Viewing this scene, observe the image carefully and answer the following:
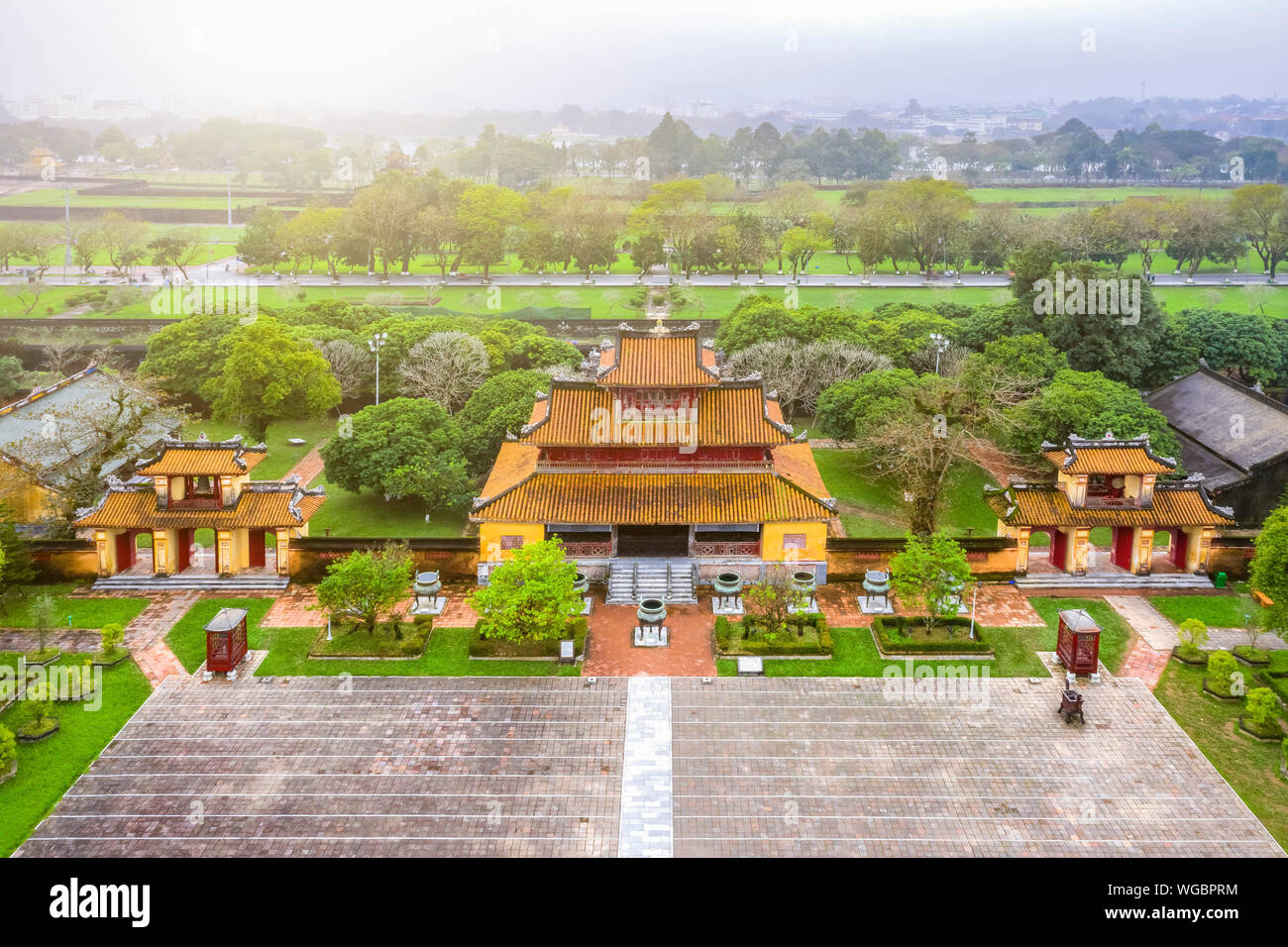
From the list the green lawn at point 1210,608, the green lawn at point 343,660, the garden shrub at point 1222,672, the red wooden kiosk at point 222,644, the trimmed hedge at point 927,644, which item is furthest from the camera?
the green lawn at point 1210,608

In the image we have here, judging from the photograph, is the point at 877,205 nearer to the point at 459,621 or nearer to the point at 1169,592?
the point at 1169,592

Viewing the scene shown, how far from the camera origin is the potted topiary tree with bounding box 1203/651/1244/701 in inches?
1119

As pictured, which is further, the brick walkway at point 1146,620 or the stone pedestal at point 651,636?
the brick walkway at point 1146,620

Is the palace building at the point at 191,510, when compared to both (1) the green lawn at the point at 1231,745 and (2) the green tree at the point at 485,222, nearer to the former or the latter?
(1) the green lawn at the point at 1231,745

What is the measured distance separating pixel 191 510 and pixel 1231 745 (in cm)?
3197

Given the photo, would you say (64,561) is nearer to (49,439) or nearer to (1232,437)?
(49,439)

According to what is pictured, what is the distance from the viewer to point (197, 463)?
34.9m

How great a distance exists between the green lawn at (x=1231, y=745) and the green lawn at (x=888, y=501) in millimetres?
10928

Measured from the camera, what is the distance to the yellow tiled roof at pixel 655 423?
35.0 meters

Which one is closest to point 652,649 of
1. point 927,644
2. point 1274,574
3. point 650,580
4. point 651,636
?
point 651,636

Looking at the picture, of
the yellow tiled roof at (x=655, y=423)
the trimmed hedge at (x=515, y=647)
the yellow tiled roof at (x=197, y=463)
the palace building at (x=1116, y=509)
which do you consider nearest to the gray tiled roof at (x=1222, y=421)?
the palace building at (x=1116, y=509)

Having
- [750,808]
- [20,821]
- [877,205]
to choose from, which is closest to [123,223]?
[877,205]

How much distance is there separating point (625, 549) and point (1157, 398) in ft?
94.1

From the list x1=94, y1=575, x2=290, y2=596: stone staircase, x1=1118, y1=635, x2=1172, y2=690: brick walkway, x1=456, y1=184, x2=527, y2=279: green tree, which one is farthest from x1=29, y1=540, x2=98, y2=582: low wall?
x1=456, y1=184, x2=527, y2=279: green tree
